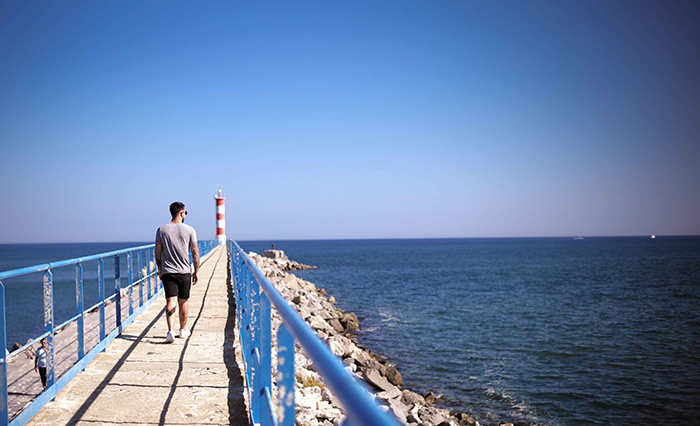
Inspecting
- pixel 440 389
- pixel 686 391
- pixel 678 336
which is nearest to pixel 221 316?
pixel 440 389

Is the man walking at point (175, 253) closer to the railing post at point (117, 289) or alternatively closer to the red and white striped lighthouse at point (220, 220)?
the railing post at point (117, 289)

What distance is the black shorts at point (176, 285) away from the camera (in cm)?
568

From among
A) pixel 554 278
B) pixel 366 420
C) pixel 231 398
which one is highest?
pixel 366 420

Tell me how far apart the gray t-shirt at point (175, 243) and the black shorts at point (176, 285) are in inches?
2.4

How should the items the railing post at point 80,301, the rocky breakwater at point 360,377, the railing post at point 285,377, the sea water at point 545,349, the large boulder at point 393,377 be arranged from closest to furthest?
the railing post at point 285,377 < the railing post at point 80,301 < the rocky breakwater at point 360,377 < the sea water at point 545,349 < the large boulder at point 393,377

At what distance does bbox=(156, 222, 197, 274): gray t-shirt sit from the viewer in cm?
557

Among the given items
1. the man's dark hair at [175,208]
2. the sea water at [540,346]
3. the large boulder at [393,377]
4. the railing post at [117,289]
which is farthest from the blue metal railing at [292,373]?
the large boulder at [393,377]

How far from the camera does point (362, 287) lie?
105 feet

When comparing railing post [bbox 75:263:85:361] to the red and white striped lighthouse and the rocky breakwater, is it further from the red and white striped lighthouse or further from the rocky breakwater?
the red and white striped lighthouse

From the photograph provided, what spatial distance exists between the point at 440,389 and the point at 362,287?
69.4ft

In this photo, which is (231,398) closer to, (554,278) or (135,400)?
(135,400)

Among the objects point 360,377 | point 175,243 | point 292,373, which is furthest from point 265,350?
point 360,377

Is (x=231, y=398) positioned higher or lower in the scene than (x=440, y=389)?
higher

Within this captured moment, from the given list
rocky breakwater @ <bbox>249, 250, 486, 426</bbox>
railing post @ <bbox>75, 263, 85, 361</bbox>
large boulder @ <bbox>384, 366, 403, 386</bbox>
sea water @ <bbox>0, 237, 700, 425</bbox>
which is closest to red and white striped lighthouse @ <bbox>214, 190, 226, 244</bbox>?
sea water @ <bbox>0, 237, 700, 425</bbox>
